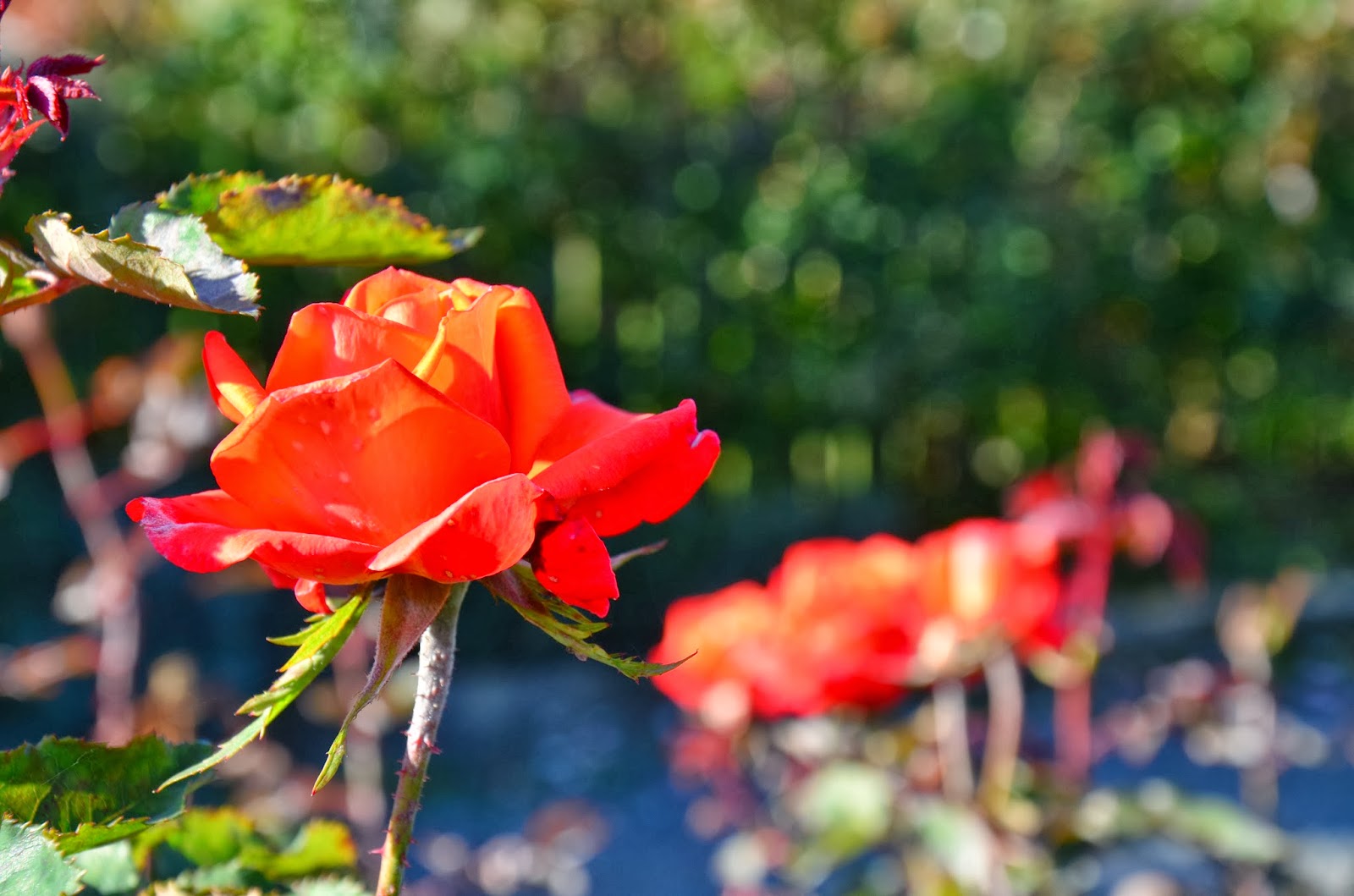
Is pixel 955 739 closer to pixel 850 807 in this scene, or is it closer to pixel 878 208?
pixel 850 807

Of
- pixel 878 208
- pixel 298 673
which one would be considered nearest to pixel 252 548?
pixel 298 673

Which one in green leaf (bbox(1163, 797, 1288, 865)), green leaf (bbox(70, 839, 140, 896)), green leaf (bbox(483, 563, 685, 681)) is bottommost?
green leaf (bbox(1163, 797, 1288, 865))

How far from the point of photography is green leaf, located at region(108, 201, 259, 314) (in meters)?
0.40

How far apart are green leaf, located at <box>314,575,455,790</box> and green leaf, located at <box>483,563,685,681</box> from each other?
0.02 m

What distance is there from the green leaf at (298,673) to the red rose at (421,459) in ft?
0.06

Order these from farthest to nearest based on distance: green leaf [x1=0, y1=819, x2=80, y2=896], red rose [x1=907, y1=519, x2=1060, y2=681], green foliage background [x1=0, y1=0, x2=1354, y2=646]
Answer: green foliage background [x1=0, y1=0, x2=1354, y2=646] < red rose [x1=907, y1=519, x2=1060, y2=681] < green leaf [x1=0, y1=819, x2=80, y2=896]

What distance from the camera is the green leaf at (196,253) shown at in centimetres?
40

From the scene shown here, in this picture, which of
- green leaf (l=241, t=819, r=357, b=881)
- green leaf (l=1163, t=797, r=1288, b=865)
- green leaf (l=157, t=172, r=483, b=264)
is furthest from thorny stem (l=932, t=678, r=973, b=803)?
green leaf (l=157, t=172, r=483, b=264)

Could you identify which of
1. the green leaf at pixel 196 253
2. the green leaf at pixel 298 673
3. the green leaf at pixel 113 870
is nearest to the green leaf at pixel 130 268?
the green leaf at pixel 196 253

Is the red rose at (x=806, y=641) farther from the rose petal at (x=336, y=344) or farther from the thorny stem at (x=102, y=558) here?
the rose petal at (x=336, y=344)

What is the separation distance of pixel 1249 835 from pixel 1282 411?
5322 mm

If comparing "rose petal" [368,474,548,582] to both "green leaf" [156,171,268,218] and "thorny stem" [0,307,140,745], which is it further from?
"thorny stem" [0,307,140,745]

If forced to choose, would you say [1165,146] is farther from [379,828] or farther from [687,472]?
[687,472]

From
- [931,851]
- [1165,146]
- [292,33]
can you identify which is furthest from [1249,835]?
[1165,146]
